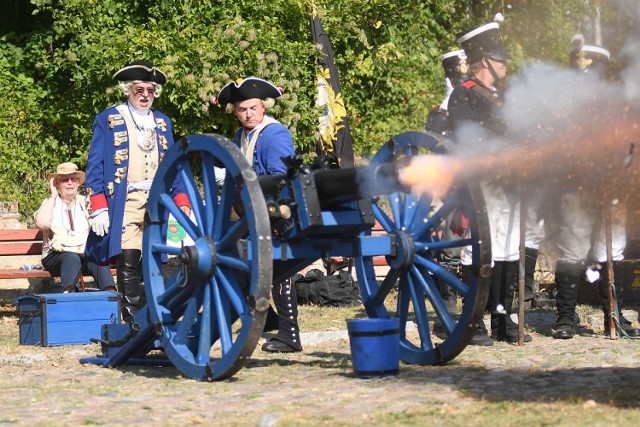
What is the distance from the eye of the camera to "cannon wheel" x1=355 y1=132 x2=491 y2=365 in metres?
6.25

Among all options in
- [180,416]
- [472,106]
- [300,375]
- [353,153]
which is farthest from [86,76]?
[180,416]

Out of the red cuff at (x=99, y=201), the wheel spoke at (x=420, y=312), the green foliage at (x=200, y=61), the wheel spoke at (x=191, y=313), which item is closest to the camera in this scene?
the wheel spoke at (x=191, y=313)

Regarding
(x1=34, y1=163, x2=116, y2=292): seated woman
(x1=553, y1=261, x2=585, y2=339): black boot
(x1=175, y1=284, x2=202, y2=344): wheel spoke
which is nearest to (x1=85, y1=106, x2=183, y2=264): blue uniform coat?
(x1=34, y1=163, x2=116, y2=292): seated woman

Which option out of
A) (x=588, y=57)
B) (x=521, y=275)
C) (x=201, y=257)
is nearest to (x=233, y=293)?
(x=201, y=257)

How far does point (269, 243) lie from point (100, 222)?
270 centimetres

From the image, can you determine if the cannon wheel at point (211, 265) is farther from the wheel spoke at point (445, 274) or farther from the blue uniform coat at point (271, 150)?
the wheel spoke at point (445, 274)

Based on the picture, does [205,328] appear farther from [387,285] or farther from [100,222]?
[100,222]

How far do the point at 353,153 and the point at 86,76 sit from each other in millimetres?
3046

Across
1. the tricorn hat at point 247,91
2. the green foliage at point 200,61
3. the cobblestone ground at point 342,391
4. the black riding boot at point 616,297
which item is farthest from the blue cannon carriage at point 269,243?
the green foliage at point 200,61

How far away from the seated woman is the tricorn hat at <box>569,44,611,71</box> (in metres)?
4.19

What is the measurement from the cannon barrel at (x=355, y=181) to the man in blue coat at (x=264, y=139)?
4.09 ft

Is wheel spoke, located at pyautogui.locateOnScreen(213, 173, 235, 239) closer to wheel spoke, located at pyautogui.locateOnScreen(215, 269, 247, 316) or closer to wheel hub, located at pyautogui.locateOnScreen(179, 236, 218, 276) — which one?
wheel hub, located at pyautogui.locateOnScreen(179, 236, 218, 276)

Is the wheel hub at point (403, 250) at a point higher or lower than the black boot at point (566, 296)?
higher

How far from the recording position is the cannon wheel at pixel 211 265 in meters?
5.82
